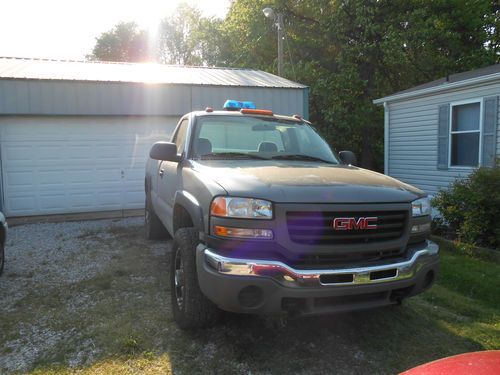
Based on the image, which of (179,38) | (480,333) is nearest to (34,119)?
(480,333)

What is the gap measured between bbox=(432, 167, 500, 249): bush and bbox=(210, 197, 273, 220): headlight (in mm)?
4783

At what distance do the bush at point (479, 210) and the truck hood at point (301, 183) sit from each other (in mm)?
3522

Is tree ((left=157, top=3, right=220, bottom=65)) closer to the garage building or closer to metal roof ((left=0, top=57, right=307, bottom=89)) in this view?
metal roof ((left=0, top=57, right=307, bottom=89))

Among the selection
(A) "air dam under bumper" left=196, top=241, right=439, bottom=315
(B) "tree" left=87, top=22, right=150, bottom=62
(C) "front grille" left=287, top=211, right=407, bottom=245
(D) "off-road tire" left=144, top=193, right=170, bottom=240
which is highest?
(B) "tree" left=87, top=22, right=150, bottom=62

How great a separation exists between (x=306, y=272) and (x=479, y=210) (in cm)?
477

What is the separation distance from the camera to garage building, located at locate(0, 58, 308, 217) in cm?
952

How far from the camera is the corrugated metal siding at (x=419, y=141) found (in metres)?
10.3

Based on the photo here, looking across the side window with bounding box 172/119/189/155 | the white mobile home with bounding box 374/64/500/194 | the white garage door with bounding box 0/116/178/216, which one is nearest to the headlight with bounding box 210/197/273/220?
the side window with bounding box 172/119/189/155

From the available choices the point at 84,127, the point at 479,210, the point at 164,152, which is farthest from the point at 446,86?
the point at 84,127

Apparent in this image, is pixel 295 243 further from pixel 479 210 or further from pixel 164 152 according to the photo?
pixel 479 210

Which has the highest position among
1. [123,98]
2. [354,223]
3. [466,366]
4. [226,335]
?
[123,98]

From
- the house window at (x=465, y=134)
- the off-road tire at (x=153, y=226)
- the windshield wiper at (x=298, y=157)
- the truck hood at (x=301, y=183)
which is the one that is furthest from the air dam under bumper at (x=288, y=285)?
the house window at (x=465, y=134)

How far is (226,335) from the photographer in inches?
137

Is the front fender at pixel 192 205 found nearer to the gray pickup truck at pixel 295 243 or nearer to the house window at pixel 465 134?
the gray pickup truck at pixel 295 243
